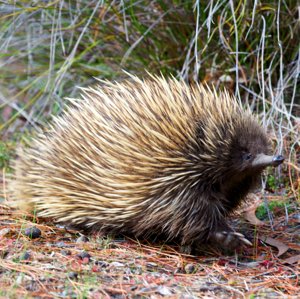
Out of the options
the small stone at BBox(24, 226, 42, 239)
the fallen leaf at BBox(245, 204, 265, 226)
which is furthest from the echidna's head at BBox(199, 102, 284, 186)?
the small stone at BBox(24, 226, 42, 239)

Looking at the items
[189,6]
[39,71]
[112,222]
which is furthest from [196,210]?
[39,71]

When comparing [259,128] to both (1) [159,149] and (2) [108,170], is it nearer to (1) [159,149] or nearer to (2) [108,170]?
(1) [159,149]

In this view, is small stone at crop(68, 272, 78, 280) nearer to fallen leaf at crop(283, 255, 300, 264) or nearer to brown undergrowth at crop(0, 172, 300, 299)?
brown undergrowth at crop(0, 172, 300, 299)

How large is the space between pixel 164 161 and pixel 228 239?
58 cm

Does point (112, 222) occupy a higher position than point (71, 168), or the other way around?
point (71, 168)

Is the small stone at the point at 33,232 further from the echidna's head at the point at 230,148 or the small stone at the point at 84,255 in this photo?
the echidna's head at the point at 230,148

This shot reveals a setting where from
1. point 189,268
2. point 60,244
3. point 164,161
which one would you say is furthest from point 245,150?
point 60,244

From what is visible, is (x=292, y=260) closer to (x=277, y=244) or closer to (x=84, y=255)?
(x=277, y=244)

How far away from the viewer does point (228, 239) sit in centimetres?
250

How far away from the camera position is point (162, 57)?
4.43m

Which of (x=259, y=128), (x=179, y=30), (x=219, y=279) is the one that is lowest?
(x=219, y=279)

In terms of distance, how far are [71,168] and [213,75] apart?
2012mm

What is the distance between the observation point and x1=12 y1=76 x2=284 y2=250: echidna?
2.50 metres

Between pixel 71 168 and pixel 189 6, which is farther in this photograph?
pixel 189 6
